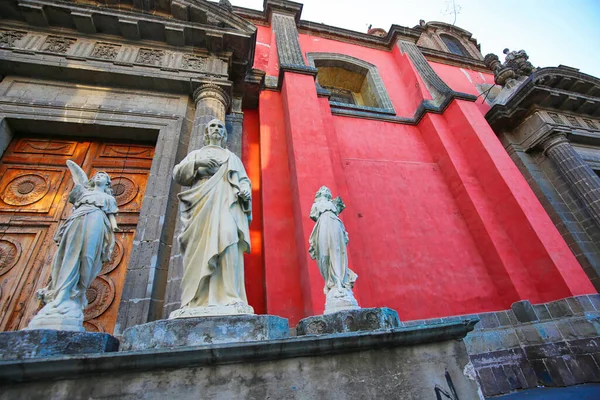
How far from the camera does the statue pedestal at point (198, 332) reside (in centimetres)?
204

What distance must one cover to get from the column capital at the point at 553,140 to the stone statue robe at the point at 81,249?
9.86m

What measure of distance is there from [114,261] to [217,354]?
3105mm

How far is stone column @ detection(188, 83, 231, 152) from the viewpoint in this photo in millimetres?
4901

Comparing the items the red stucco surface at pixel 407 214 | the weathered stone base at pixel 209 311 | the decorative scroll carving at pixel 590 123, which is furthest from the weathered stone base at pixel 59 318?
the decorative scroll carving at pixel 590 123

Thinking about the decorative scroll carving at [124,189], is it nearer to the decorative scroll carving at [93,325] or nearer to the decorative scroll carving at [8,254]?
the decorative scroll carving at [8,254]

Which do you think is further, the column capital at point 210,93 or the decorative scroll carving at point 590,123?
the decorative scroll carving at point 590,123

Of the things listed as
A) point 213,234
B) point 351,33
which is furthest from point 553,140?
point 213,234

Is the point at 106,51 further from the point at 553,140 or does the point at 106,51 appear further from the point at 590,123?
the point at 590,123

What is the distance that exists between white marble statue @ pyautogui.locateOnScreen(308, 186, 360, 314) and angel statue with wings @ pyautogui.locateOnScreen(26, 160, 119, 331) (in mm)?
1977

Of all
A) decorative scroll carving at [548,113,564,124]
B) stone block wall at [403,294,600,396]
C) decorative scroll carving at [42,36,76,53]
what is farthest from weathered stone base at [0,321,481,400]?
decorative scroll carving at [548,113,564,124]

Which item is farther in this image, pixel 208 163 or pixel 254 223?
pixel 254 223

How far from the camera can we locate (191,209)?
2.77 m

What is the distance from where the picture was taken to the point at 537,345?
4.71m

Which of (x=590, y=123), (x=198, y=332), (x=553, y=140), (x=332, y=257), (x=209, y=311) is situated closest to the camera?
(x=198, y=332)
